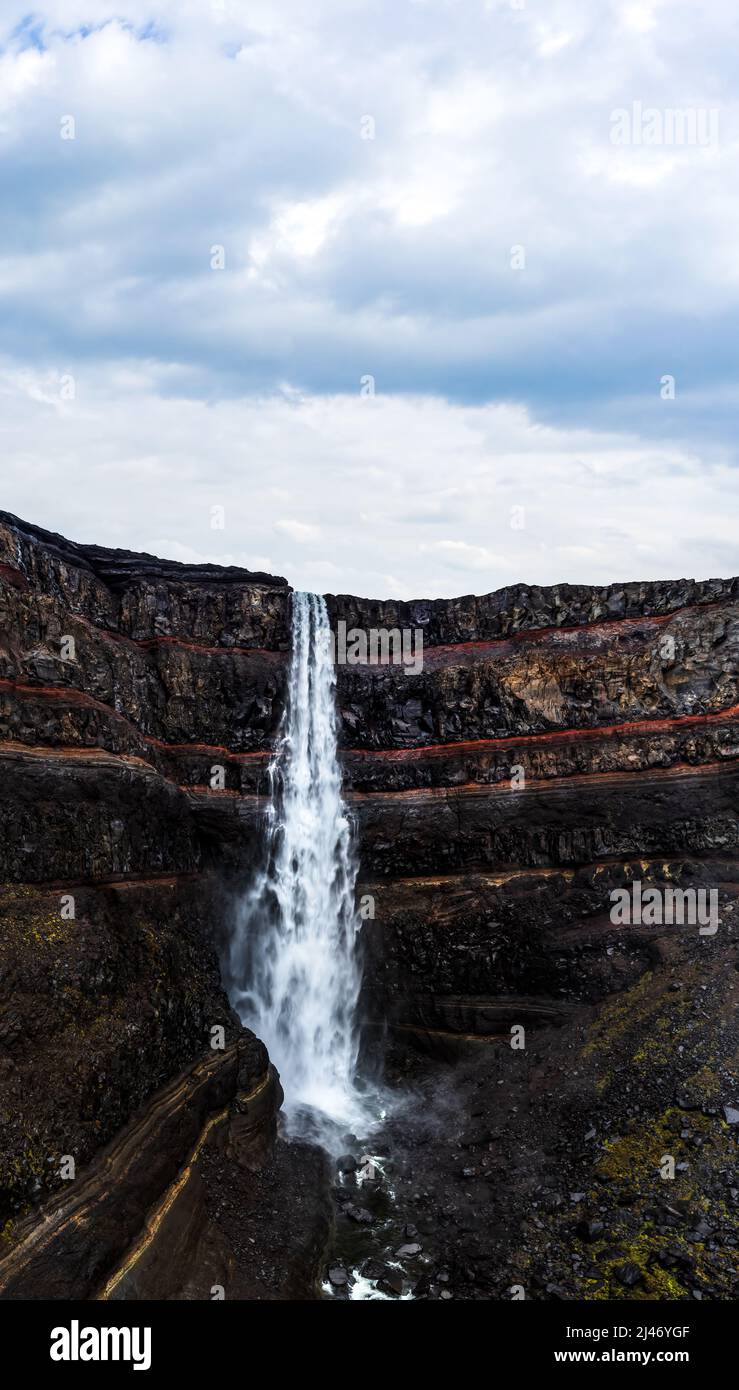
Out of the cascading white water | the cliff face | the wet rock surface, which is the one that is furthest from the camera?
the cascading white water

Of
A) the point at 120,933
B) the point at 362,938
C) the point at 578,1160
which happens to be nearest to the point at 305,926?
the point at 362,938

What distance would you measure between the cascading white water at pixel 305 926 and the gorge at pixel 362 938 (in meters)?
0.13

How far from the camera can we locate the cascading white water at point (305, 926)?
85.1 ft

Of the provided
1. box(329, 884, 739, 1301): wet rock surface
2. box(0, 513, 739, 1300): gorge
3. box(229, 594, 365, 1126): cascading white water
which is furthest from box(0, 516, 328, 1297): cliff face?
box(329, 884, 739, 1301): wet rock surface

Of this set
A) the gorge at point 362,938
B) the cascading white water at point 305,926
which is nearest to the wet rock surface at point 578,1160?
the gorge at point 362,938

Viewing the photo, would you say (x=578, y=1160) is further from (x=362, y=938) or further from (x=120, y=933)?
(x=120, y=933)

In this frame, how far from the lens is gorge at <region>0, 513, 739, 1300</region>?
16.0 meters

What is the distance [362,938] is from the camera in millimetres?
28078

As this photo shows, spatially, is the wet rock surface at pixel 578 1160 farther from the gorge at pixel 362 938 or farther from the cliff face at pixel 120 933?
the cliff face at pixel 120 933

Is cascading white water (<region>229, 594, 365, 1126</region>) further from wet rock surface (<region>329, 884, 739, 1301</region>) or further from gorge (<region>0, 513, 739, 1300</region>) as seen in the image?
wet rock surface (<region>329, 884, 739, 1301</region>)

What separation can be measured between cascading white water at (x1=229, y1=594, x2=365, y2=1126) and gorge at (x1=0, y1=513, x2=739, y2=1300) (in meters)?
0.13
